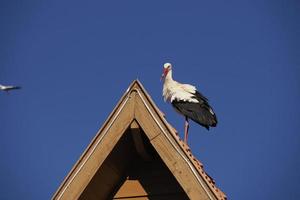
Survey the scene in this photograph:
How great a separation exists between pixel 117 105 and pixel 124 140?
0.41 m

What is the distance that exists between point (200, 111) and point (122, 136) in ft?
11.2

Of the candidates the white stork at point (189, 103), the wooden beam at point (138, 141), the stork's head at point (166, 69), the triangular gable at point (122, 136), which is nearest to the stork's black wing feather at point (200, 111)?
the white stork at point (189, 103)

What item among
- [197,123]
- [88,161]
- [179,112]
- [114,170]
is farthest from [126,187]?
[179,112]

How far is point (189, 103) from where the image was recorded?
9156 mm

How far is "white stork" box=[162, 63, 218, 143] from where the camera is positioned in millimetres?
8680

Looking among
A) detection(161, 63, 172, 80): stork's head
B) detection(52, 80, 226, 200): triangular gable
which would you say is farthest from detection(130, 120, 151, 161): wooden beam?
detection(161, 63, 172, 80): stork's head

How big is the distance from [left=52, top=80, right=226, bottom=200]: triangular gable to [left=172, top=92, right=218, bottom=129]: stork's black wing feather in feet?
9.94

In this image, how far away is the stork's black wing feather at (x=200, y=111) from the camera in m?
8.55

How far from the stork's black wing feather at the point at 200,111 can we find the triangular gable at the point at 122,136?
3029 mm

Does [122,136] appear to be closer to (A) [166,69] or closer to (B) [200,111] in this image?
(B) [200,111]

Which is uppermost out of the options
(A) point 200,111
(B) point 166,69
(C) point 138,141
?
(B) point 166,69

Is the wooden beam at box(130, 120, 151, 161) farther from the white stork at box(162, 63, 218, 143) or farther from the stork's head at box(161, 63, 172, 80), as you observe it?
the stork's head at box(161, 63, 172, 80)

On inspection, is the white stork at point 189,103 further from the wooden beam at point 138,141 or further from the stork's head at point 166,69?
the wooden beam at point 138,141

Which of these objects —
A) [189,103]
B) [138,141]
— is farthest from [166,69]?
[138,141]
